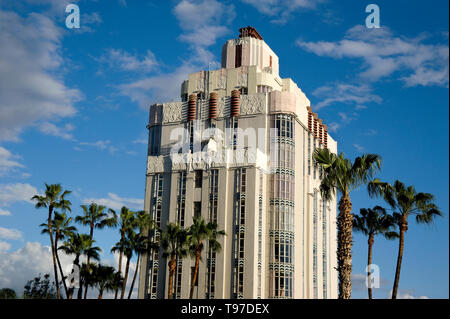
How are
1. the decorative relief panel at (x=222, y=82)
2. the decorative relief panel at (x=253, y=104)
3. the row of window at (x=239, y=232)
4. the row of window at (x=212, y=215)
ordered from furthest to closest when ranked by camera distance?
the decorative relief panel at (x=222, y=82), the decorative relief panel at (x=253, y=104), the row of window at (x=212, y=215), the row of window at (x=239, y=232)

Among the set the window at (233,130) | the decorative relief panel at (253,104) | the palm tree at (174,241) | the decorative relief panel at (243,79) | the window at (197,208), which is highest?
the decorative relief panel at (243,79)

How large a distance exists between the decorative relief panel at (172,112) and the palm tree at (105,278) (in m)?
21.5

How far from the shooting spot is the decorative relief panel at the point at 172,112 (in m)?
73.9

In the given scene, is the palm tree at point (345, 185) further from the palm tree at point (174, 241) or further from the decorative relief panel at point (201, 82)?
the decorative relief panel at point (201, 82)

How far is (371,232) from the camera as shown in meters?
50.0

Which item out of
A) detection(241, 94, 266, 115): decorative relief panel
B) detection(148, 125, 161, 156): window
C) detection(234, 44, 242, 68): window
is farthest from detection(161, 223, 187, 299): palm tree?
detection(234, 44, 242, 68): window

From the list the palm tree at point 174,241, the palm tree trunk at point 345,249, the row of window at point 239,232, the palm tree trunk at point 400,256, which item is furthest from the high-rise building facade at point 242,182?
the palm tree trunk at point 345,249

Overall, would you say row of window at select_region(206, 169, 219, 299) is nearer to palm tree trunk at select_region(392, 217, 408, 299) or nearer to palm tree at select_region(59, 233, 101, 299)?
palm tree at select_region(59, 233, 101, 299)

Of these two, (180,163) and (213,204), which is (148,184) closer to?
(180,163)

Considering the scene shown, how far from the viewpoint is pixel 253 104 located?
70.2 meters

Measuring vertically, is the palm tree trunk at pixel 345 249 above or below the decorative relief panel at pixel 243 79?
below

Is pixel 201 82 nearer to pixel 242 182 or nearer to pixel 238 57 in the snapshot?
pixel 238 57

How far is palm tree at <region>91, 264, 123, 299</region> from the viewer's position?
61531 mm

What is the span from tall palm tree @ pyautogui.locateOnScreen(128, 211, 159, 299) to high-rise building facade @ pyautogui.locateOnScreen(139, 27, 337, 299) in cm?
155
